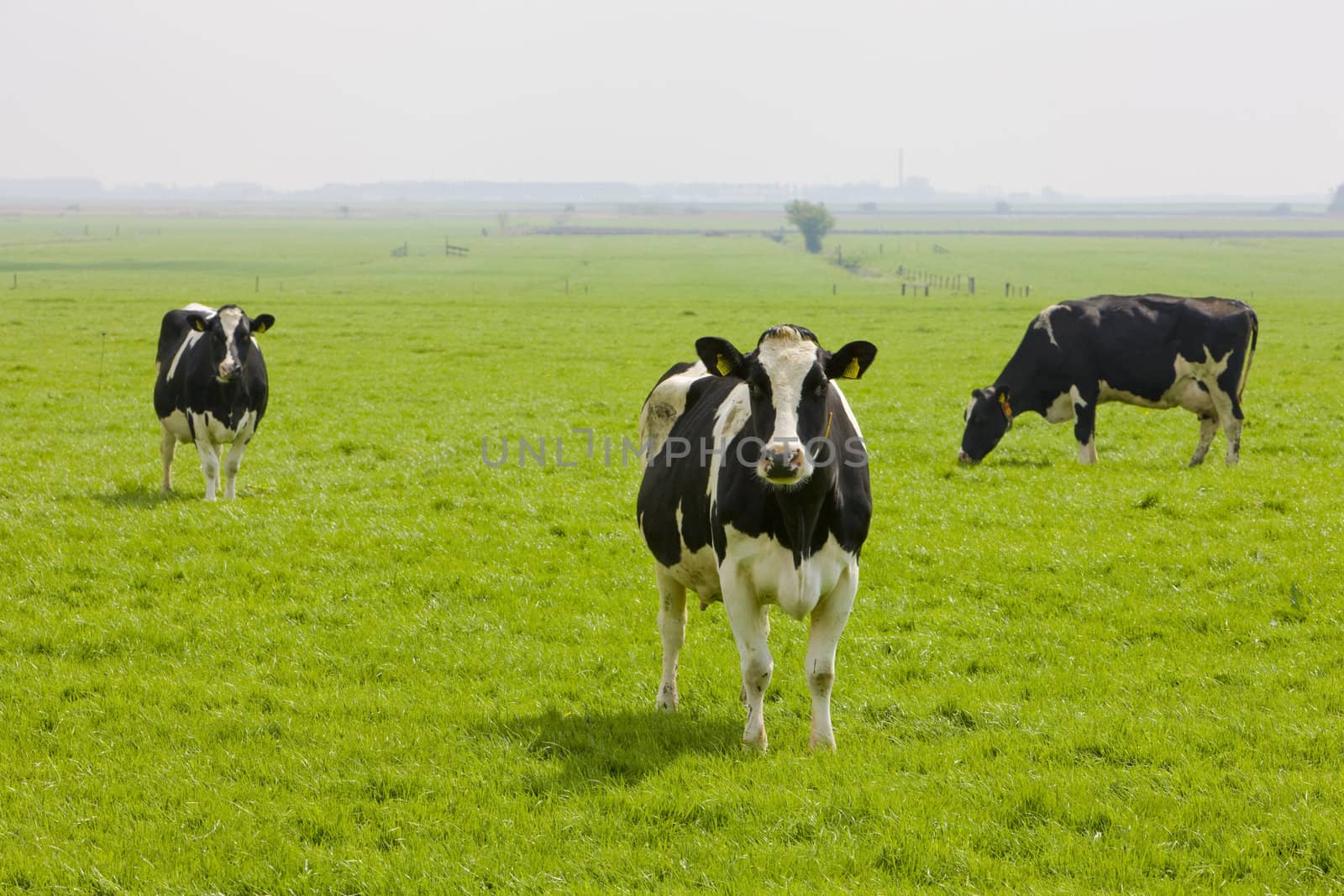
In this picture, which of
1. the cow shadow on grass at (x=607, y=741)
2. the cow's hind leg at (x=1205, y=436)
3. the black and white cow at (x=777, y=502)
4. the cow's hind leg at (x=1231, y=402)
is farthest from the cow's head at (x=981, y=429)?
the cow shadow on grass at (x=607, y=741)

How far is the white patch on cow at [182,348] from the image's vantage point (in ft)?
51.5

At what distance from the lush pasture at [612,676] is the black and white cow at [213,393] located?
2.95 ft

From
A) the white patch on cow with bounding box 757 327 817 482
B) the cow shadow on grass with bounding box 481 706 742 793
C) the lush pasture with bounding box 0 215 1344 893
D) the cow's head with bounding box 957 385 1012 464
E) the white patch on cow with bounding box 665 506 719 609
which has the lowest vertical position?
the cow shadow on grass with bounding box 481 706 742 793

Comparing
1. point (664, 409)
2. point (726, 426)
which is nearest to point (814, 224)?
point (664, 409)

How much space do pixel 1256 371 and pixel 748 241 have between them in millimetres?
163196

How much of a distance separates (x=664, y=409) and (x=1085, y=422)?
11.0m

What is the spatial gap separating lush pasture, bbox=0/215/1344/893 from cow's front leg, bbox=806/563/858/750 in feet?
0.83

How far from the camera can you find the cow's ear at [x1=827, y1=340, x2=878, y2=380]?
719 centimetres

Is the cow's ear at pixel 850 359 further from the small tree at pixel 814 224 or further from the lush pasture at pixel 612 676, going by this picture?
the small tree at pixel 814 224

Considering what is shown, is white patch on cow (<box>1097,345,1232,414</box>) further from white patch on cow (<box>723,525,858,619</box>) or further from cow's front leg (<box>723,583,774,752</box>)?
cow's front leg (<box>723,583,774,752</box>)

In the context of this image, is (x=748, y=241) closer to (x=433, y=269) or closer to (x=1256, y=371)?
(x=433, y=269)

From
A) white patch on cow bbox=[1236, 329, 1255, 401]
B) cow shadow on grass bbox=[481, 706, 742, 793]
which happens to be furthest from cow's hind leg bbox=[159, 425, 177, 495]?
white patch on cow bbox=[1236, 329, 1255, 401]

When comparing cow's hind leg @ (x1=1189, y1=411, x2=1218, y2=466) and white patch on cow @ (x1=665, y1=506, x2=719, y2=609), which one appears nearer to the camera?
white patch on cow @ (x1=665, y1=506, x2=719, y2=609)

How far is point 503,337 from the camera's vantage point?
3791 cm
